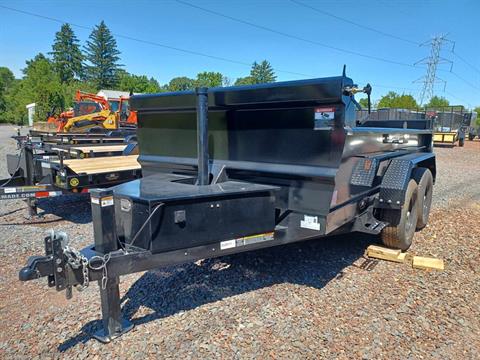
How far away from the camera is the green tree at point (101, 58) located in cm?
8106

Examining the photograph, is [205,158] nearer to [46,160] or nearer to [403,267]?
[403,267]

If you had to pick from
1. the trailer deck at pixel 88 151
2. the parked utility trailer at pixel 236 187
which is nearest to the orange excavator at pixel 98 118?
the trailer deck at pixel 88 151

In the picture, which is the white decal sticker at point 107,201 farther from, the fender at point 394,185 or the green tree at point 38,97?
the green tree at point 38,97

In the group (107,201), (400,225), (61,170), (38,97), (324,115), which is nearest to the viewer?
(107,201)

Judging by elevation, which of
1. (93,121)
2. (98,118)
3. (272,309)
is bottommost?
(272,309)

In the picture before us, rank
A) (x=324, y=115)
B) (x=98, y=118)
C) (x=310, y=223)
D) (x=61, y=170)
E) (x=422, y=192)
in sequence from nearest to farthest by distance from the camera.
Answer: (x=324, y=115) < (x=310, y=223) < (x=422, y=192) < (x=61, y=170) < (x=98, y=118)

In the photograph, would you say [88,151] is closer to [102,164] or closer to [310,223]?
[102,164]

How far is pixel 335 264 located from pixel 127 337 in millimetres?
2134

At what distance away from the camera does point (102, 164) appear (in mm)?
5738

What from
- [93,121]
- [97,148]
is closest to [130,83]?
[93,121]

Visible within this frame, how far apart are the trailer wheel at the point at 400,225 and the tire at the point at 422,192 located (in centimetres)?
19

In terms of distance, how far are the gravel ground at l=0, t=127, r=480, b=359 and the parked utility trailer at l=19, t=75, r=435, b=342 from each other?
14.0 inches

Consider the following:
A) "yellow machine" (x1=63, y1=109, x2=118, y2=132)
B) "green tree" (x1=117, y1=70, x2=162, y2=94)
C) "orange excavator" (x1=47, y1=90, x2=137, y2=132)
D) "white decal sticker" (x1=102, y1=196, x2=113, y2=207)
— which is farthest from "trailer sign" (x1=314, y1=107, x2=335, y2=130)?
"green tree" (x1=117, y1=70, x2=162, y2=94)

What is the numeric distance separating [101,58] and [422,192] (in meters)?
86.7
